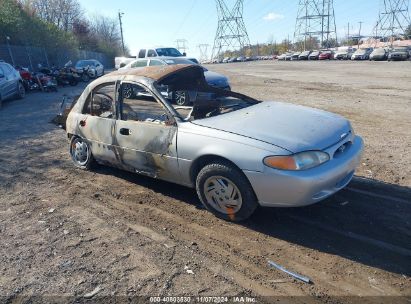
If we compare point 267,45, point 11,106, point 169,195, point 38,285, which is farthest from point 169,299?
point 267,45

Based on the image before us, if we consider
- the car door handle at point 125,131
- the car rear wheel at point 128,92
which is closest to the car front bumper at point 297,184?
the car door handle at point 125,131

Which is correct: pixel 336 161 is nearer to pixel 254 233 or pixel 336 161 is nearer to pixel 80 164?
pixel 254 233

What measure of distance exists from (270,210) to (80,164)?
3281 millimetres

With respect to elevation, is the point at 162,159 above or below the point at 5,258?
above

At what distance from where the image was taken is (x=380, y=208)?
415 cm

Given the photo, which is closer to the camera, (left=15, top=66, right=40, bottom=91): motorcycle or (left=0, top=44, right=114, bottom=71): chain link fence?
(left=15, top=66, right=40, bottom=91): motorcycle

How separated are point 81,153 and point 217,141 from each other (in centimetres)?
291

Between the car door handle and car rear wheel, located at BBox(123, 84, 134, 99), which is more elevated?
car rear wheel, located at BBox(123, 84, 134, 99)

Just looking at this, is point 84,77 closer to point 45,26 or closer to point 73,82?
point 73,82

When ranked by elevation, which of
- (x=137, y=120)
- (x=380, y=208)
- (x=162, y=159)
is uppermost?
(x=137, y=120)

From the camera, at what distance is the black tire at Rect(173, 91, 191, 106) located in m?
4.86

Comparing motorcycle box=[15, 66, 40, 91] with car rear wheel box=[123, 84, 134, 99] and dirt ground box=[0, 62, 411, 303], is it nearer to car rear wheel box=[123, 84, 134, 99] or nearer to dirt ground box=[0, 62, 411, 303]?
dirt ground box=[0, 62, 411, 303]

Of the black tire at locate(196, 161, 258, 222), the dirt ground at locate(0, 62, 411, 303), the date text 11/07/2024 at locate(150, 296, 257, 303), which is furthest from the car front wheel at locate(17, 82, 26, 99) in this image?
the date text 11/07/2024 at locate(150, 296, 257, 303)

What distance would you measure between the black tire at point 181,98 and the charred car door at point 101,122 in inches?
31.8
